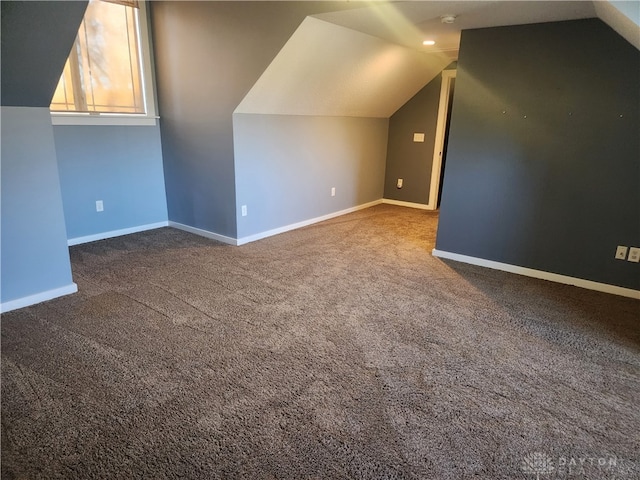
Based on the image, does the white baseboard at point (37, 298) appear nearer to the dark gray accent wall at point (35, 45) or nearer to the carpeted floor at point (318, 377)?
the carpeted floor at point (318, 377)

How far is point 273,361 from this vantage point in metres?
2.17

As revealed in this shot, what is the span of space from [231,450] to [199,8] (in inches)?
146

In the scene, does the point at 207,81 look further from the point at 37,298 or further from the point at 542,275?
the point at 542,275

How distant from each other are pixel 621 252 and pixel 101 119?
16.1ft

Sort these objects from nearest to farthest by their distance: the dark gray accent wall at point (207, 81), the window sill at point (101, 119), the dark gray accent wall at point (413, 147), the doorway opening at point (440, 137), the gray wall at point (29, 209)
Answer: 1. the gray wall at point (29, 209)
2. the dark gray accent wall at point (207, 81)
3. the window sill at point (101, 119)
4. the doorway opening at point (440, 137)
5. the dark gray accent wall at point (413, 147)

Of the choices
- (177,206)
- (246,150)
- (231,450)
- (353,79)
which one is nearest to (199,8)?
(246,150)

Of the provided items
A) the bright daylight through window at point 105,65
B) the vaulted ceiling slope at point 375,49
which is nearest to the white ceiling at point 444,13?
the vaulted ceiling slope at point 375,49

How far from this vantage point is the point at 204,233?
4.40 m

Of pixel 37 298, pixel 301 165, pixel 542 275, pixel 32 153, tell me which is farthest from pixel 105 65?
pixel 542 275

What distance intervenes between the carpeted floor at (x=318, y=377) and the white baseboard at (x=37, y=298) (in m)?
0.08

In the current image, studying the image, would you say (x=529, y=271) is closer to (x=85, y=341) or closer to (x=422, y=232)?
(x=422, y=232)

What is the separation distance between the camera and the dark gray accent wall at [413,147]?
5.56m

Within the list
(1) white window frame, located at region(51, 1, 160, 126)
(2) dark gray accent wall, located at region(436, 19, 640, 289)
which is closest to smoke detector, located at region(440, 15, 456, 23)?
(2) dark gray accent wall, located at region(436, 19, 640, 289)

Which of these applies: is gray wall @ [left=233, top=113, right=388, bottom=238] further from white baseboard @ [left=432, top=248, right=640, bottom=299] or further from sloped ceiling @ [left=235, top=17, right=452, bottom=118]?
white baseboard @ [left=432, top=248, right=640, bottom=299]
